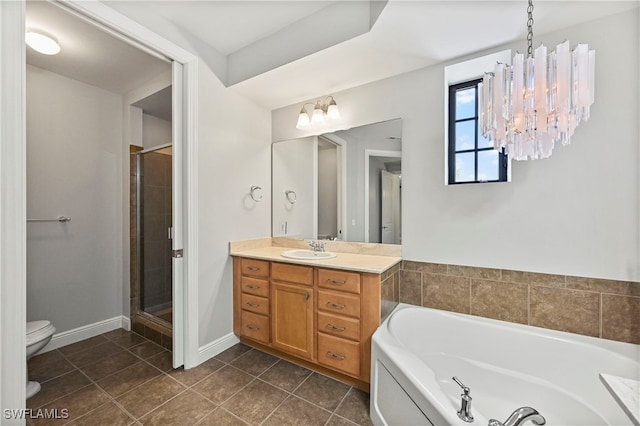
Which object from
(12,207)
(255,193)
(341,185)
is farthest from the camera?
(255,193)

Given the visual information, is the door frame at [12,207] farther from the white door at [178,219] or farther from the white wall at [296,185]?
the white wall at [296,185]

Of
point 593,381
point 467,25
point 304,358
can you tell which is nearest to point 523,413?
point 593,381

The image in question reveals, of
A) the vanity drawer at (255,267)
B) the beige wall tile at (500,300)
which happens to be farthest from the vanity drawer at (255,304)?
the beige wall tile at (500,300)

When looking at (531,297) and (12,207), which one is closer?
(12,207)

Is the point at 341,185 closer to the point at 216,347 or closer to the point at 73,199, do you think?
the point at 216,347

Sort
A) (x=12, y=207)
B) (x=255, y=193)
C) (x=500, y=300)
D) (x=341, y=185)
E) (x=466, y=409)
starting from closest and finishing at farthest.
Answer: (x=466, y=409) → (x=12, y=207) → (x=500, y=300) → (x=341, y=185) → (x=255, y=193)

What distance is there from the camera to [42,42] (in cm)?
190

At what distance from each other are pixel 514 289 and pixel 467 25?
169 centimetres

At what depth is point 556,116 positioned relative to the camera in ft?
3.46

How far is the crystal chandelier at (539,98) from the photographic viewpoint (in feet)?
3.32

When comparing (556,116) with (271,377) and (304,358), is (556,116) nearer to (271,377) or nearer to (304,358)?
Answer: (304,358)

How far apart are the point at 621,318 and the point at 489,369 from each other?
76 centimetres

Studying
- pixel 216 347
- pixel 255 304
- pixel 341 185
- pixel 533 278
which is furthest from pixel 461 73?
pixel 216 347

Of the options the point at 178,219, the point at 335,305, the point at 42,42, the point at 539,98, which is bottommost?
the point at 335,305
